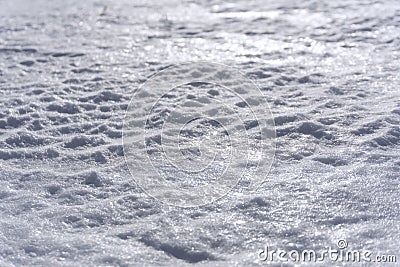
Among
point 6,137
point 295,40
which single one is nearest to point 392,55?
point 295,40

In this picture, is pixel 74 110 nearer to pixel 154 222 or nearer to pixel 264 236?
pixel 154 222

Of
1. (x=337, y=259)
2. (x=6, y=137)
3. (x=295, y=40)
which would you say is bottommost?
(x=337, y=259)

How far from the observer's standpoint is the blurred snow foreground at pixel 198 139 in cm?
263

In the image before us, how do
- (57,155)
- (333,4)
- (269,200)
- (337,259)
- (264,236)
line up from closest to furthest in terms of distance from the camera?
(337,259)
(264,236)
(269,200)
(57,155)
(333,4)

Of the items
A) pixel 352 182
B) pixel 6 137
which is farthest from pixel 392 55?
pixel 6 137

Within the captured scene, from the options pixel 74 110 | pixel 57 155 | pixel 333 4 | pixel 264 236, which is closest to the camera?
pixel 264 236

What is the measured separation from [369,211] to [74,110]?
211cm

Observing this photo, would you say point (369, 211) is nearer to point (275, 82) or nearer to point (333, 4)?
point (275, 82)

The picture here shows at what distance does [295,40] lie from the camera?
199 inches

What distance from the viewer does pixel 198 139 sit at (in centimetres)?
348

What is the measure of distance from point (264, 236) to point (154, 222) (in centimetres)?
53

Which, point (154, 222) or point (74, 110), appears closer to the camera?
point (154, 222)

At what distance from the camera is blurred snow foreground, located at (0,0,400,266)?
2.63m

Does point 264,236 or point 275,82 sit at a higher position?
point 275,82
